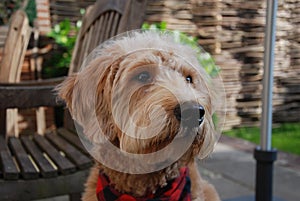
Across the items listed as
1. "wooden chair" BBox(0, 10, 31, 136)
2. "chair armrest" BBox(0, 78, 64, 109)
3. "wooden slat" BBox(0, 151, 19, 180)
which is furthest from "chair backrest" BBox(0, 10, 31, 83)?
"wooden slat" BBox(0, 151, 19, 180)

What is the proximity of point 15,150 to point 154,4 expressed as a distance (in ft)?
10.6

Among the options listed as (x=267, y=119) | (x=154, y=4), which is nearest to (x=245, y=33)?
(x=154, y=4)

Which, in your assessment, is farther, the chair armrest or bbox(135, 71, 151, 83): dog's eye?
the chair armrest

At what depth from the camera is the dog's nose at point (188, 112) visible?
4.05ft

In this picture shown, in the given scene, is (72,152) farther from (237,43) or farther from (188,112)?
(237,43)

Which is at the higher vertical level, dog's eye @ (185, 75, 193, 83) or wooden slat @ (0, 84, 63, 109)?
dog's eye @ (185, 75, 193, 83)

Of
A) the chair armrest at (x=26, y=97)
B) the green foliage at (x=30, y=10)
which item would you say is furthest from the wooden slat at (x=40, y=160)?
the green foliage at (x=30, y=10)

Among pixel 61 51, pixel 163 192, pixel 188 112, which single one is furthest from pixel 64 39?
pixel 188 112

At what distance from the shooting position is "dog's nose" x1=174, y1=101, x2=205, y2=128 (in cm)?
123

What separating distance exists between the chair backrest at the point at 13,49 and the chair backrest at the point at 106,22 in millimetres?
523

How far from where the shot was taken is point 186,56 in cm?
154

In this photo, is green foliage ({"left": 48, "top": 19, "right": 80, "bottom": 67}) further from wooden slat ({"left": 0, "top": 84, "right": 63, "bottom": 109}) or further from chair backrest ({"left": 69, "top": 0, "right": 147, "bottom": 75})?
wooden slat ({"left": 0, "top": 84, "right": 63, "bottom": 109})

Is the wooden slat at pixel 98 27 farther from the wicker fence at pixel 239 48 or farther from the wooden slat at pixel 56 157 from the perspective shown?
the wicker fence at pixel 239 48

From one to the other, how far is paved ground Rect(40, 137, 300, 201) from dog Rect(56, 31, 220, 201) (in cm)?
127
